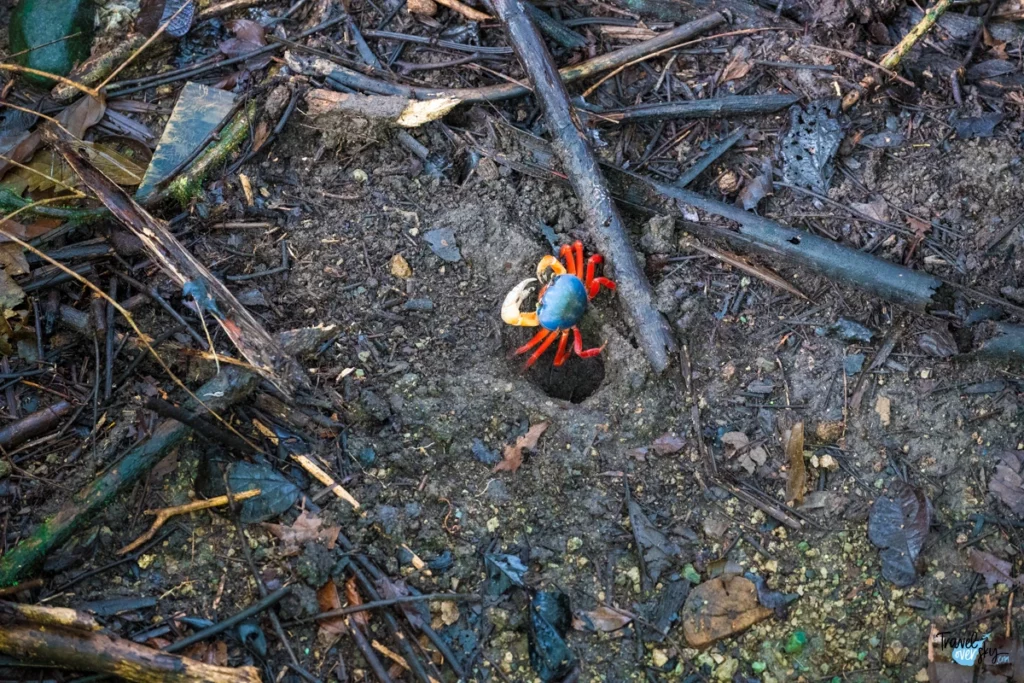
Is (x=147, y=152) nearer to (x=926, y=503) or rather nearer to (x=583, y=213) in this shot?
(x=583, y=213)

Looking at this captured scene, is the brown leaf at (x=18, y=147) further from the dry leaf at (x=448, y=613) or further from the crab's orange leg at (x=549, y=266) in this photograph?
the dry leaf at (x=448, y=613)

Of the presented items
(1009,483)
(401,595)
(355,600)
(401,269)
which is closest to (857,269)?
(1009,483)

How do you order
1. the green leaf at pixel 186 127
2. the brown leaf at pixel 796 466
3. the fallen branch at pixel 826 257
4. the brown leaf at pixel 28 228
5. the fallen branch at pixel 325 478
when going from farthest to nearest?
the green leaf at pixel 186 127
the brown leaf at pixel 28 228
the fallen branch at pixel 826 257
the brown leaf at pixel 796 466
the fallen branch at pixel 325 478

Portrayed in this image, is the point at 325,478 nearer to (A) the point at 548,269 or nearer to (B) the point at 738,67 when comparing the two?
(A) the point at 548,269


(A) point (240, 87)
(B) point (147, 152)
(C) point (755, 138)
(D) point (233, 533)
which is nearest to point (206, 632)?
(D) point (233, 533)

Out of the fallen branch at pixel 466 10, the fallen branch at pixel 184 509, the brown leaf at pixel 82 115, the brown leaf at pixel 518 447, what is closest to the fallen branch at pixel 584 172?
the fallen branch at pixel 466 10

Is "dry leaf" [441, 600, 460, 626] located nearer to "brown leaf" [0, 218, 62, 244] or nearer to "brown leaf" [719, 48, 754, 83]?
"brown leaf" [0, 218, 62, 244]
